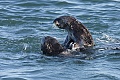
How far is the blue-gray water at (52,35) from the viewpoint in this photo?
8.86 m

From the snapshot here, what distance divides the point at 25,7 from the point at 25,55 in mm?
4991

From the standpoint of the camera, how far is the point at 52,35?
11.8 metres

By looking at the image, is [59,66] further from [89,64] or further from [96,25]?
[96,25]

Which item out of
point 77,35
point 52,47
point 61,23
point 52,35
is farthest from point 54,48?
point 52,35

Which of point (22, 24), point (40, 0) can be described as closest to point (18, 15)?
point (22, 24)

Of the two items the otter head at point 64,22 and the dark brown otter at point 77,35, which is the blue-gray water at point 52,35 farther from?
the otter head at point 64,22

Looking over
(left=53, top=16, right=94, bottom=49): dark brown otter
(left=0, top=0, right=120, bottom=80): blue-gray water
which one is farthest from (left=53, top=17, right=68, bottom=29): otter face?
(left=0, top=0, right=120, bottom=80): blue-gray water

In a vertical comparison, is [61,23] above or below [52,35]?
above

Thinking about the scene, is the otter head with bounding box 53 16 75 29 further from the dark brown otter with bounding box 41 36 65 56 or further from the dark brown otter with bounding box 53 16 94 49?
the dark brown otter with bounding box 41 36 65 56

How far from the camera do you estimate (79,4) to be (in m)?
15.4

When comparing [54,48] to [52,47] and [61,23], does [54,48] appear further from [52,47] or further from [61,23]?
[61,23]

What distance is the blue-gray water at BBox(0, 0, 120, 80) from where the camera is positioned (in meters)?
8.86

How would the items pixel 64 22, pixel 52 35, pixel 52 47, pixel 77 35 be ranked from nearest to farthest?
pixel 52 47 → pixel 77 35 → pixel 64 22 → pixel 52 35

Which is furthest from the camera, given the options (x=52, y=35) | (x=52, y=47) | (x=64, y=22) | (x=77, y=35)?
(x=52, y=35)
